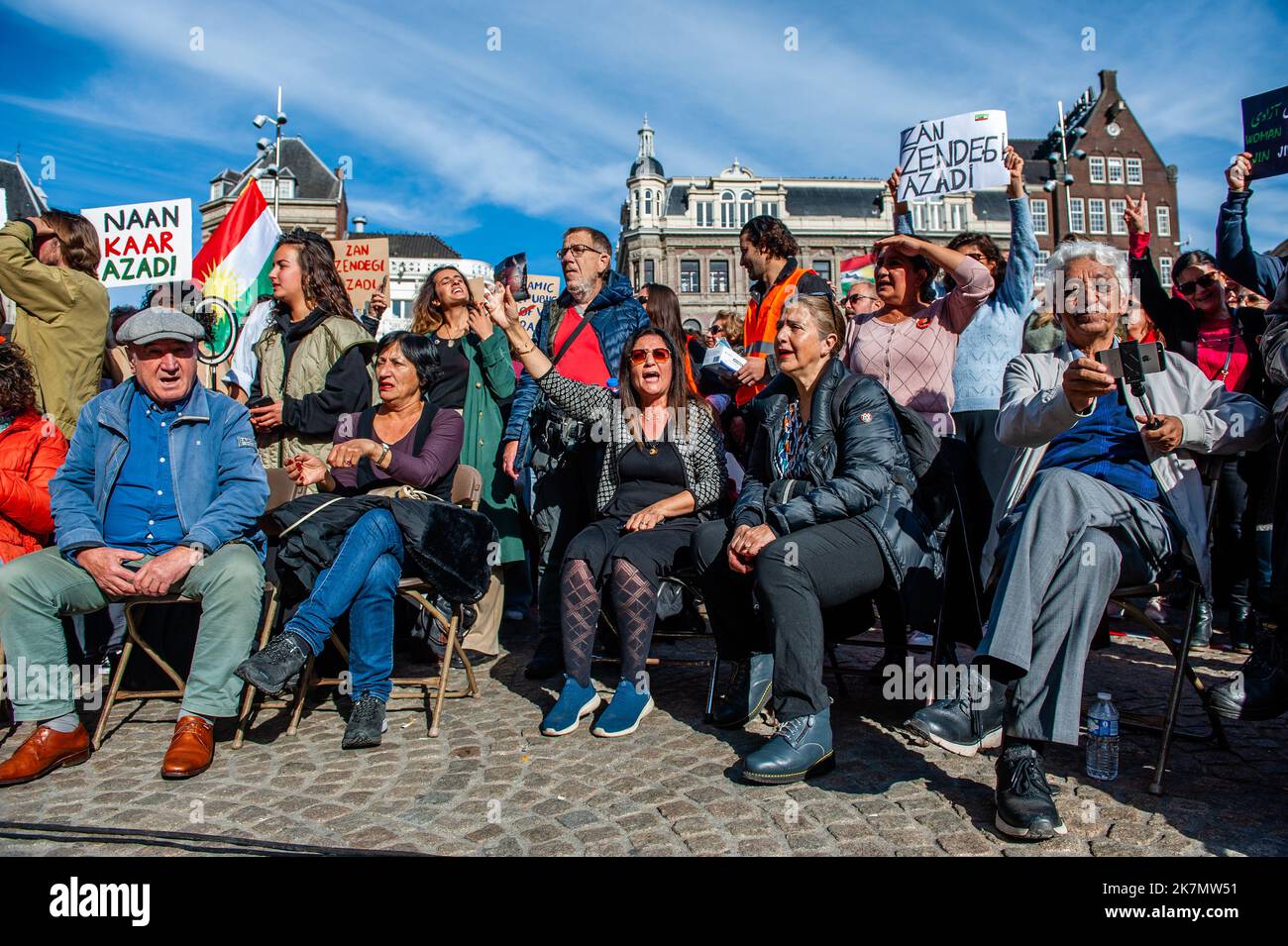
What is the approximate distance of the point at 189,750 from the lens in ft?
12.2

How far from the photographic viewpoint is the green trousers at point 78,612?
385 cm

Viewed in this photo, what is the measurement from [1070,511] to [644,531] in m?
2.05

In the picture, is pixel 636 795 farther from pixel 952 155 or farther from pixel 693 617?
pixel 952 155

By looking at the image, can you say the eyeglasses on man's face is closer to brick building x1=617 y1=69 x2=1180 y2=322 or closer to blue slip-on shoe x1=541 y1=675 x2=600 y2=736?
blue slip-on shoe x1=541 y1=675 x2=600 y2=736

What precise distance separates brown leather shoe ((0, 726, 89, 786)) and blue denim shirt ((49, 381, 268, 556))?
0.81 metres

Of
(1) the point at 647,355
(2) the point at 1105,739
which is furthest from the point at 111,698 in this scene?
(2) the point at 1105,739

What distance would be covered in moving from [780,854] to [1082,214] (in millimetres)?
65848

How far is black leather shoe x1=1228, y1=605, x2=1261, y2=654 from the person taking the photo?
583 centimetres

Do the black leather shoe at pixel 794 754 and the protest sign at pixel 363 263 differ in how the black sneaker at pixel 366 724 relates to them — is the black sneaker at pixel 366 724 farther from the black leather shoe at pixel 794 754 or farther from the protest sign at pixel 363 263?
the protest sign at pixel 363 263

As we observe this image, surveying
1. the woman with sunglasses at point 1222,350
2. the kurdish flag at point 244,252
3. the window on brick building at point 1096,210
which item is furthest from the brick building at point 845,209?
the woman with sunglasses at point 1222,350

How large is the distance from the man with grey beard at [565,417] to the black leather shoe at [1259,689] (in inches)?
131

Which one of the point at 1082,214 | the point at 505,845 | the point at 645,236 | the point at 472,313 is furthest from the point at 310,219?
the point at 505,845

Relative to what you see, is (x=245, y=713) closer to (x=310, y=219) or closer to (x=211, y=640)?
(x=211, y=640)

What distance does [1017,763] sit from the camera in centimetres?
296
